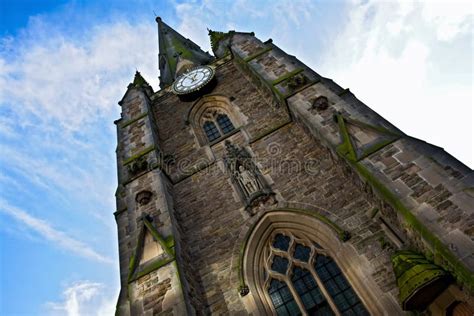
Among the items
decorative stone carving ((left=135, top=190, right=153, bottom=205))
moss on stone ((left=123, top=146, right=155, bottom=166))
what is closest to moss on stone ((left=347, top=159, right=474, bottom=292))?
decorative stone carving ((left=135, top=190, right=153, bottom=205))

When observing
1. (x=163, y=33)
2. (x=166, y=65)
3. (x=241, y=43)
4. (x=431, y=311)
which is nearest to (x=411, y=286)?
(x=431, y=311)

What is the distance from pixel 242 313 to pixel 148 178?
457cm

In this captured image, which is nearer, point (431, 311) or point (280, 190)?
point (431, 311)

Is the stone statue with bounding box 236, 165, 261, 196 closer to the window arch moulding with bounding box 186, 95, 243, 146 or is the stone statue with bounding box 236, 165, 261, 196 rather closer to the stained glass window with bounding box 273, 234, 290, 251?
the stained glass window with bounding box 273, 234, 290, 251

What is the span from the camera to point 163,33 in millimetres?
26062

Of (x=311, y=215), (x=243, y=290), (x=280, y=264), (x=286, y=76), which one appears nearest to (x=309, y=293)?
(x=280, y=264)

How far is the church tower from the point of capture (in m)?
5.66

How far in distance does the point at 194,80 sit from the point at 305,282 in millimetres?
9629

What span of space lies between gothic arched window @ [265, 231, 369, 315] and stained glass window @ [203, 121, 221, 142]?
5177 mm

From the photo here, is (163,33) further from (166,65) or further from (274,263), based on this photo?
(274,263)

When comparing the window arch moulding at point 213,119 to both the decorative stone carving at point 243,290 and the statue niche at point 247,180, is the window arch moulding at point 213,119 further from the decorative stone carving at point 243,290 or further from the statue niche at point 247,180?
the decorative stone carving at point 243,290

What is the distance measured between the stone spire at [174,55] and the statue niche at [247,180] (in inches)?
378

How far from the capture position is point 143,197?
9312 mm

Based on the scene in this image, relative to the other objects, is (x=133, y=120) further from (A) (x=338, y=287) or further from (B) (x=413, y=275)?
(B) (x=413, y=275)
